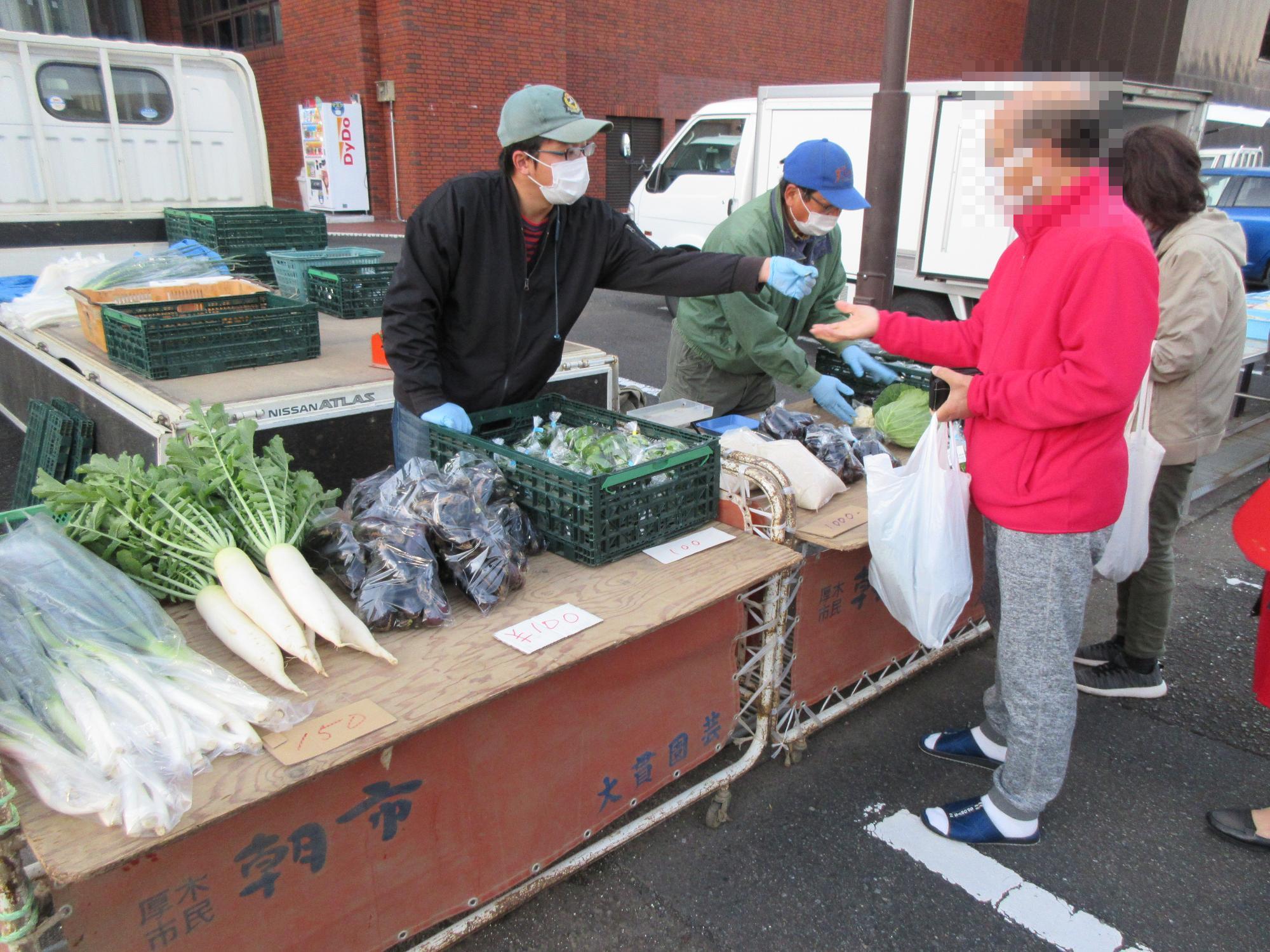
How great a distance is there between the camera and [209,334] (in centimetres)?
380

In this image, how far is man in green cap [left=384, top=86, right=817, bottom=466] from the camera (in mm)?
2670

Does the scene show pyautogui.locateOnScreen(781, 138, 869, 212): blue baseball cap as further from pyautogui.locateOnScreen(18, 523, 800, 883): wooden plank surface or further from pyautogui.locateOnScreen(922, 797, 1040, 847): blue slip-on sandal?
pyautogui.locateOnScreen(922, 797, 1040, 847): blue slip-on sandal

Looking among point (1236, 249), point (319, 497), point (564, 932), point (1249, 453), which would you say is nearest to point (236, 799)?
point (319, 497)

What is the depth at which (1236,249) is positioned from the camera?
3088 millimetres

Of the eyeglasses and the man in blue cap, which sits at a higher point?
the eyeglasses

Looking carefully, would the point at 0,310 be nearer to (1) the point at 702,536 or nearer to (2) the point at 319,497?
(2) the point at 319,497

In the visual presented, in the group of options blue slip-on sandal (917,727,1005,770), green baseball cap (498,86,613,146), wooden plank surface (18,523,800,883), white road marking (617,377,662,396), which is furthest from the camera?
white road marking (617,377,662,396)

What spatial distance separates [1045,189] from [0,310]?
215 inches

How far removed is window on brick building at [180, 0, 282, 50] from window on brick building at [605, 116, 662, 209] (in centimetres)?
699

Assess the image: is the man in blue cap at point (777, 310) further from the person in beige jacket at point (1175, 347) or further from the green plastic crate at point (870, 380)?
the person in beige jacket at point (1175, 347)

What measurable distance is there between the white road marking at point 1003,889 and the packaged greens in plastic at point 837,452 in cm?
115

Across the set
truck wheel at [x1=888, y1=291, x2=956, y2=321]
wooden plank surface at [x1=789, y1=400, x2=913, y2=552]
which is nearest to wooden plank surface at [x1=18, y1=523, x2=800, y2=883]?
wooden plank surface at [x1=789, y1=400, x2=913, y2=552]

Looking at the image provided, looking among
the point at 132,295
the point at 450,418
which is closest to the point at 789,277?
the point at 450,418

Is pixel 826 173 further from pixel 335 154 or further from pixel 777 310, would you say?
pixel 335 154
